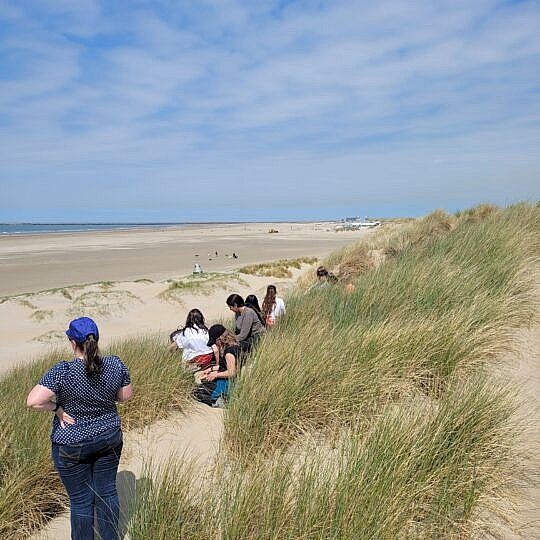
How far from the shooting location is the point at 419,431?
3131mm

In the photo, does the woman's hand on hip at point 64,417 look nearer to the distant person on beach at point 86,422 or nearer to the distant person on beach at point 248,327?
the distant person on beach at point 86,422

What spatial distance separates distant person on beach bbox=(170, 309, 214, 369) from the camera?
19.5 feet

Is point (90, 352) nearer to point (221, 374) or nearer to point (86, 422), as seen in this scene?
point (86, 422)

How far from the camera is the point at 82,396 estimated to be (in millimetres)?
2811

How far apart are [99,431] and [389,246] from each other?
1369 centimetres

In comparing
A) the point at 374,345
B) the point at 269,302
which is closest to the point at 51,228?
the point at 269,302

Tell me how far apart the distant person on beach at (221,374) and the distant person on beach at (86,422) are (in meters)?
2.02

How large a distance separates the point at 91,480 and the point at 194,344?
308 centimetres

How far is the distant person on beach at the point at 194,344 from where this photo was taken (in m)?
5.95

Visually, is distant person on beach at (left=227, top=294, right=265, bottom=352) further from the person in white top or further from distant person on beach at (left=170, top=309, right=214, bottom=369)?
the person in white top

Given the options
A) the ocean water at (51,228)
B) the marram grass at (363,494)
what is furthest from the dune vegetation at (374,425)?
the ocean water at (51,228)

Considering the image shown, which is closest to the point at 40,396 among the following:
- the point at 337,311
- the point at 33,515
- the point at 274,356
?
the point at 33,515

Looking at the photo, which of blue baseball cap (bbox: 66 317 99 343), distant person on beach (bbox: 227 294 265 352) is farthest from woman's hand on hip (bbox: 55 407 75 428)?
distant person on beach (bbox: 227 294 265 352)

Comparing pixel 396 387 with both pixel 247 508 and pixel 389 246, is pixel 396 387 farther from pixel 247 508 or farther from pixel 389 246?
pixel 389 246
